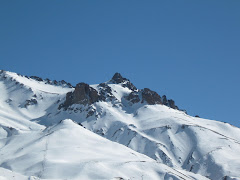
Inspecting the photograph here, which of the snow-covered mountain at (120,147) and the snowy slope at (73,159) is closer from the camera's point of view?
the snowy slope at (73,159)

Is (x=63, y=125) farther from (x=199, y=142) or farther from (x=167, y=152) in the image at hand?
(x=199, y=142)

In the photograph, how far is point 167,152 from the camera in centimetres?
14825

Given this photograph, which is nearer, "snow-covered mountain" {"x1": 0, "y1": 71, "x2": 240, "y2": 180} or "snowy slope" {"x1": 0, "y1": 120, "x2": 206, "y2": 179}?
"snowy slope" {"x1": 0, "y1": 120, "x2": 206, "y2": 179}

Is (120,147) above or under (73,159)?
above

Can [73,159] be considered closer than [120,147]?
Yes

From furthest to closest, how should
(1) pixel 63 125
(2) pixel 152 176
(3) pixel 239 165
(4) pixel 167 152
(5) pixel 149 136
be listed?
(5) pixel 149 136, (4) pixel 167 152, (3) pixel 239 165, (1) pixel 63 125, (2) pixel 152 176

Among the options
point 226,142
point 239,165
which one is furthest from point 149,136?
point 239,165

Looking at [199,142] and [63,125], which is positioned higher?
[199,142]

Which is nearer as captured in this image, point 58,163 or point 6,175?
point 6,175

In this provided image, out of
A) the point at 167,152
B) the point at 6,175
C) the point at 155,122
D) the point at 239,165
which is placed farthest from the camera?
the point at 155,122

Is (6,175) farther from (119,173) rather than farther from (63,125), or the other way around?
(63,125)

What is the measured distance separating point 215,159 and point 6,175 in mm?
88244

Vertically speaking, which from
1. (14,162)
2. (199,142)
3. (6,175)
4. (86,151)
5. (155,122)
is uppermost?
(155,122)

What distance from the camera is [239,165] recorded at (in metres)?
127
